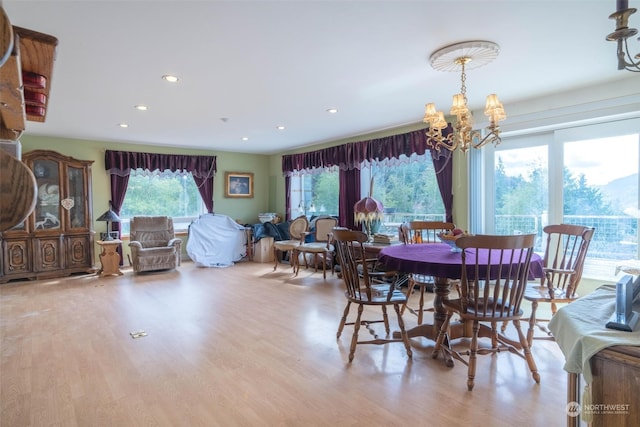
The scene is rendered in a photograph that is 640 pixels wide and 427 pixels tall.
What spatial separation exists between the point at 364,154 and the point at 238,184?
321cm

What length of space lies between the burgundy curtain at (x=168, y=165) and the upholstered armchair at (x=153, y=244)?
2.30 feet

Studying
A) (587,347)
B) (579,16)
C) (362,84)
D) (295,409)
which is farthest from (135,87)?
(587,347)

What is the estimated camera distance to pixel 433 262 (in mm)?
Result: 2385

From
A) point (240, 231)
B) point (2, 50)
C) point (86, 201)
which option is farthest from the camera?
point (240, 231)

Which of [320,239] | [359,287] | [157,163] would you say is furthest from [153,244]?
[359,287]

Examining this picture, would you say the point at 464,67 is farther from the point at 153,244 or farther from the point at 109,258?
the point at 109,258

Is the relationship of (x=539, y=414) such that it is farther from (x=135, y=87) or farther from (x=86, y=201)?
(x=86, y=201)

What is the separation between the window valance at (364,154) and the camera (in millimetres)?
4934

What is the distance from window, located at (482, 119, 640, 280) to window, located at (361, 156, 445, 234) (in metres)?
0.76

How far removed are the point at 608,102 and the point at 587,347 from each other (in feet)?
11.2

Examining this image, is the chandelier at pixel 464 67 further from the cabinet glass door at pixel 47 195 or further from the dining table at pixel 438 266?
the cabinet glass door at pixel 47 195

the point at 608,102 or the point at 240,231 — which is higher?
the point at 608,102

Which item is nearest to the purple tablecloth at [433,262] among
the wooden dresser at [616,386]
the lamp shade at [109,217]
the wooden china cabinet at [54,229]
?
the wooden dresser at [616,386]

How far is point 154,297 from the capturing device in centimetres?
440
